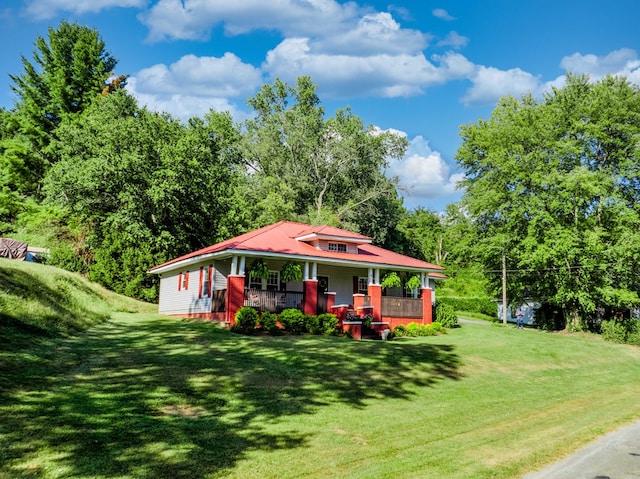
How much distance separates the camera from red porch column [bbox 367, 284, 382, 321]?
922 inches

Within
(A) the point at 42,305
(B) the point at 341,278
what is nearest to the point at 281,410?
(A) the point at 42,305

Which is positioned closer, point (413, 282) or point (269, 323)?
point (269, 323)

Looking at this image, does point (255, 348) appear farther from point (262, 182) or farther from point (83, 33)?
point (83, 33)

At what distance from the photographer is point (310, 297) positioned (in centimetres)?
2102

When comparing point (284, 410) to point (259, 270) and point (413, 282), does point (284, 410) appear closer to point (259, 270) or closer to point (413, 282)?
point (259, 270)

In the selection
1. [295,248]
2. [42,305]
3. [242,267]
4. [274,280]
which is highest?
[295,248]

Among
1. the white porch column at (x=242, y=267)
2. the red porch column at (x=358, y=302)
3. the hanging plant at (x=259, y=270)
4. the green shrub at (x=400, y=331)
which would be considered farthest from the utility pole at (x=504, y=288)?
the white porch column at (x=242, y=267)

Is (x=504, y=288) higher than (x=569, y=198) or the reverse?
the reverse

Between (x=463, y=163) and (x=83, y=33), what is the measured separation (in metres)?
39.4

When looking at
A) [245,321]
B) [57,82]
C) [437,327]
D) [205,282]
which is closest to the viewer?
[245,321]

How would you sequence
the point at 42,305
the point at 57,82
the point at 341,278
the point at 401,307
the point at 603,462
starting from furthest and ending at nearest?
the point at 57,82, the point at 341,278, the point at 401,307, the point at 42,305, the point at 603,462

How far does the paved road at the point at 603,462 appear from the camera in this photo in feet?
21.1

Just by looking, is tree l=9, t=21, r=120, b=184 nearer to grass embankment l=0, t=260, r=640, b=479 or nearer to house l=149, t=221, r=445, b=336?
house l=149, t=221, r=445, b=336

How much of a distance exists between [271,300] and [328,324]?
272cm
